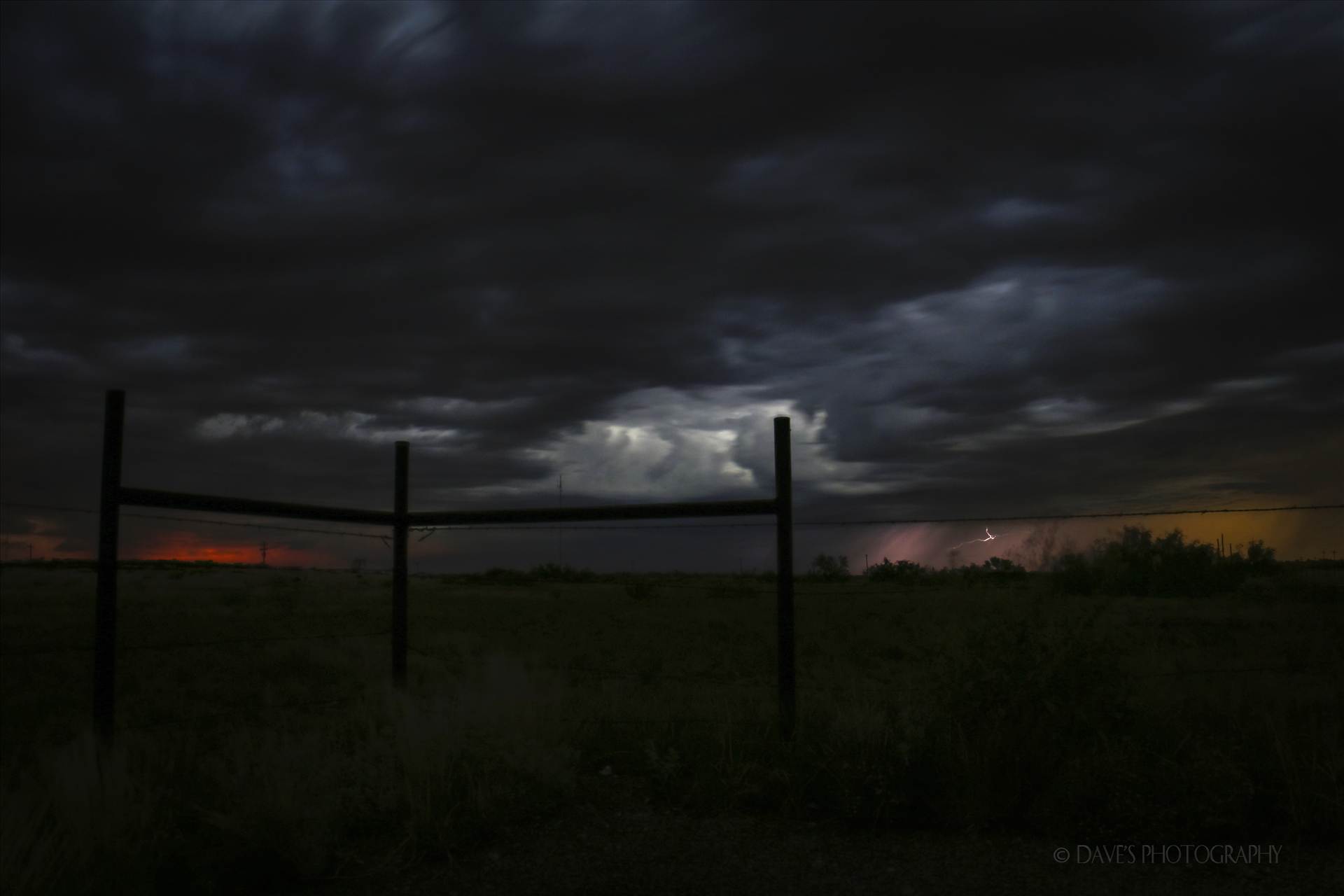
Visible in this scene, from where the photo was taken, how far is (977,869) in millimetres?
5020

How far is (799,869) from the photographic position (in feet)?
16.6

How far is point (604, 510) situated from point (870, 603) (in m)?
18.0

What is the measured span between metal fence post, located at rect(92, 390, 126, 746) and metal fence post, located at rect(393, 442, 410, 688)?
2.53 metres

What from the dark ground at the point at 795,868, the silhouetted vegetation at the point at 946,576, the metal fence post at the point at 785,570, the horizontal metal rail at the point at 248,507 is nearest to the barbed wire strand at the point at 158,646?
the horizontal metal rail at the point at 248,507

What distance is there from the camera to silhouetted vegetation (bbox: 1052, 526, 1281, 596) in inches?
866

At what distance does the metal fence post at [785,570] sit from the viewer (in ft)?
22.4

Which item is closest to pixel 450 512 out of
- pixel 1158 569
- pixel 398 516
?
pixel 398 516

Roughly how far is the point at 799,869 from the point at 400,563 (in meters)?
4.80

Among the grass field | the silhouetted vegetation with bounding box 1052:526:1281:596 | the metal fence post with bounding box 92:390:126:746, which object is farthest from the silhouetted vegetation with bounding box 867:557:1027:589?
the metal fence post with bounding box 92:390:126:746

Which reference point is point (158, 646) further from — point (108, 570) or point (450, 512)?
point (450, 512)

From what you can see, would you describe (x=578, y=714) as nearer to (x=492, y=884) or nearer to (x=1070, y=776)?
(x=492, y=884)

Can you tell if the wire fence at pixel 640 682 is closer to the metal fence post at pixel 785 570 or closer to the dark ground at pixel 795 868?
the metal fence post at pixel 785 570

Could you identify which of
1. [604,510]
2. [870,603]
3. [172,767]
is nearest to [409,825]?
[172,767]

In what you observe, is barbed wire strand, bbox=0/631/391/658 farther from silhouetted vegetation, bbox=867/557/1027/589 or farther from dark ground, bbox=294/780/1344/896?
silhouetted vegetation, bbox=867/557/1027/589
